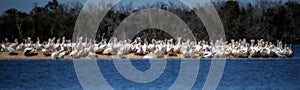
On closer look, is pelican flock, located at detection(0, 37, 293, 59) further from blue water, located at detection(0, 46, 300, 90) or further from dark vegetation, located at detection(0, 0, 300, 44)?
dark vegetation, located at detection(0, 0, 300, 44)

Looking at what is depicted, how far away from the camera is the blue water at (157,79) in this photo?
20.8 metres

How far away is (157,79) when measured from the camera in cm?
2338

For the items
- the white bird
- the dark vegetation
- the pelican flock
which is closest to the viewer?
the white bird

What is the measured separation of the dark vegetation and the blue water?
21.3m

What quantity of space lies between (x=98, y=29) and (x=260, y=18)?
53.6ft

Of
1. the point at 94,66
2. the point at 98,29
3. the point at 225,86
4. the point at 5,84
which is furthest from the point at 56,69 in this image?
the point at 98,29

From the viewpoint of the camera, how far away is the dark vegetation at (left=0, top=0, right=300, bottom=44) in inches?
2069

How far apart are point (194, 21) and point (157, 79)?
39.1 meters

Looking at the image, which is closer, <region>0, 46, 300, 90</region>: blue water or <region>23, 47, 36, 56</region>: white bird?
<region>0, 46, 300, 90</region>: blue water

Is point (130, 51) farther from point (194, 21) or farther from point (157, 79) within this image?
point (194, 21)

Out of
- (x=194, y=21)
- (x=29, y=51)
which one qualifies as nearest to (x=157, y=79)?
(x=29, y=51)

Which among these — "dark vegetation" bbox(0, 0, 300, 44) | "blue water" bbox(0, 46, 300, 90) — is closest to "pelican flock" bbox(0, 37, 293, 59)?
"blue water" bbox(0, 46, 300, 90)

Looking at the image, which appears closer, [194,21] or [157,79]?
[157,79]

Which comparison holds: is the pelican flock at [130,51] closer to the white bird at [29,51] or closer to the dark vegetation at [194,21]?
the white bird at [29,51]
